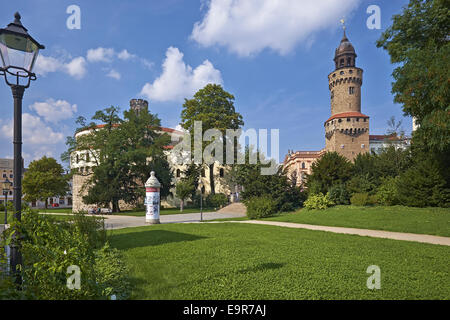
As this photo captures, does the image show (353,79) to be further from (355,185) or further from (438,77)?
(438,77)

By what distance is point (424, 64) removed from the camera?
457 inches

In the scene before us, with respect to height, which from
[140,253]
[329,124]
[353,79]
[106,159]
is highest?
[353,79]

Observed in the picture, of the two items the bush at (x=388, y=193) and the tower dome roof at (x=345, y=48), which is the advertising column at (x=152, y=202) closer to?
the bush at (x=388, y=193)

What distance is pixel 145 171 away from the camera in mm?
33125

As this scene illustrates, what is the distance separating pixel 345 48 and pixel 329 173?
51.3m

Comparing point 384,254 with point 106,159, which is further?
point 106,159

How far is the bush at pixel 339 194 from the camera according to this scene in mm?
19359

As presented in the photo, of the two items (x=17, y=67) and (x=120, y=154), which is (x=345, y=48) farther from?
(x=17, y=67)

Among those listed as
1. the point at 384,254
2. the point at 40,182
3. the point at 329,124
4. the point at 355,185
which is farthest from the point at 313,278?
the point at 329,124

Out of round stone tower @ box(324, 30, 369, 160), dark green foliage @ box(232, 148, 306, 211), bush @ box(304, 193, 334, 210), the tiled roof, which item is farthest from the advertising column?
the tiled roof

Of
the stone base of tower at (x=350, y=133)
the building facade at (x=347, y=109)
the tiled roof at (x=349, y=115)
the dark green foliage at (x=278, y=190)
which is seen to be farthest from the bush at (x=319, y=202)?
the tiled roof at (x=349, y=115)

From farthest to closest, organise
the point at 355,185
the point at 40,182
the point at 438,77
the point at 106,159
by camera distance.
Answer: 1. the point at 40,182
2. the point at 106,159
3. the point at 355,185
4. the point at 438,77
